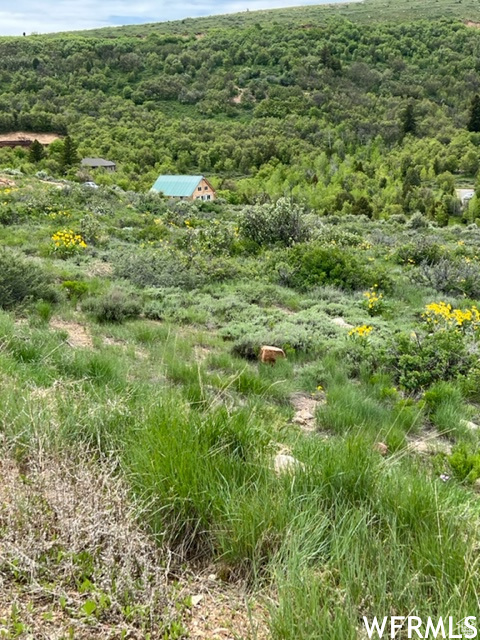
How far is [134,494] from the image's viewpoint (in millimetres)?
2000

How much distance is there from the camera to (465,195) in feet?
136

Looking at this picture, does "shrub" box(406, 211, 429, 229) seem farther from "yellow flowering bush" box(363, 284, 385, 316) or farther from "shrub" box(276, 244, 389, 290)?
"yellow flowering bush" box(363, 284, 385, 316)

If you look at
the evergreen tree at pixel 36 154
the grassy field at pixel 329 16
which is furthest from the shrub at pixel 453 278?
the grassy field at pixel 329 16

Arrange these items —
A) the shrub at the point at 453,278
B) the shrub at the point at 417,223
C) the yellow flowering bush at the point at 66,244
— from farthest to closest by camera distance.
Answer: the shrub at the point at 417,223 → the yellow flowering bush at the point at 66,244 → the shrub at the point at 453,278

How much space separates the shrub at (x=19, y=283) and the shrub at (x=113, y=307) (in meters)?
0.61

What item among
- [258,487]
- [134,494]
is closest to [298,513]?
[258,487]

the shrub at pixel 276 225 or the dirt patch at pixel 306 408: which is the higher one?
the shrub at pixel 276 225

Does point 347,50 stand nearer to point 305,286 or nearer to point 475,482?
point 305,286

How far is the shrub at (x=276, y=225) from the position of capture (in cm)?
1242

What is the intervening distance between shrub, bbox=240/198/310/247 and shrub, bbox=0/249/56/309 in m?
6.67

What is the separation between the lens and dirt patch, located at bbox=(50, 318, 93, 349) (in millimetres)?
5363

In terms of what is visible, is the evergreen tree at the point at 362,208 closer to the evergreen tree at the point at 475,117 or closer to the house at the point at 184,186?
the house at the point at 184,186

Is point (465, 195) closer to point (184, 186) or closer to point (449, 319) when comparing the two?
point (184, 186)

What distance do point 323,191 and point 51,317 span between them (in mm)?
39547
